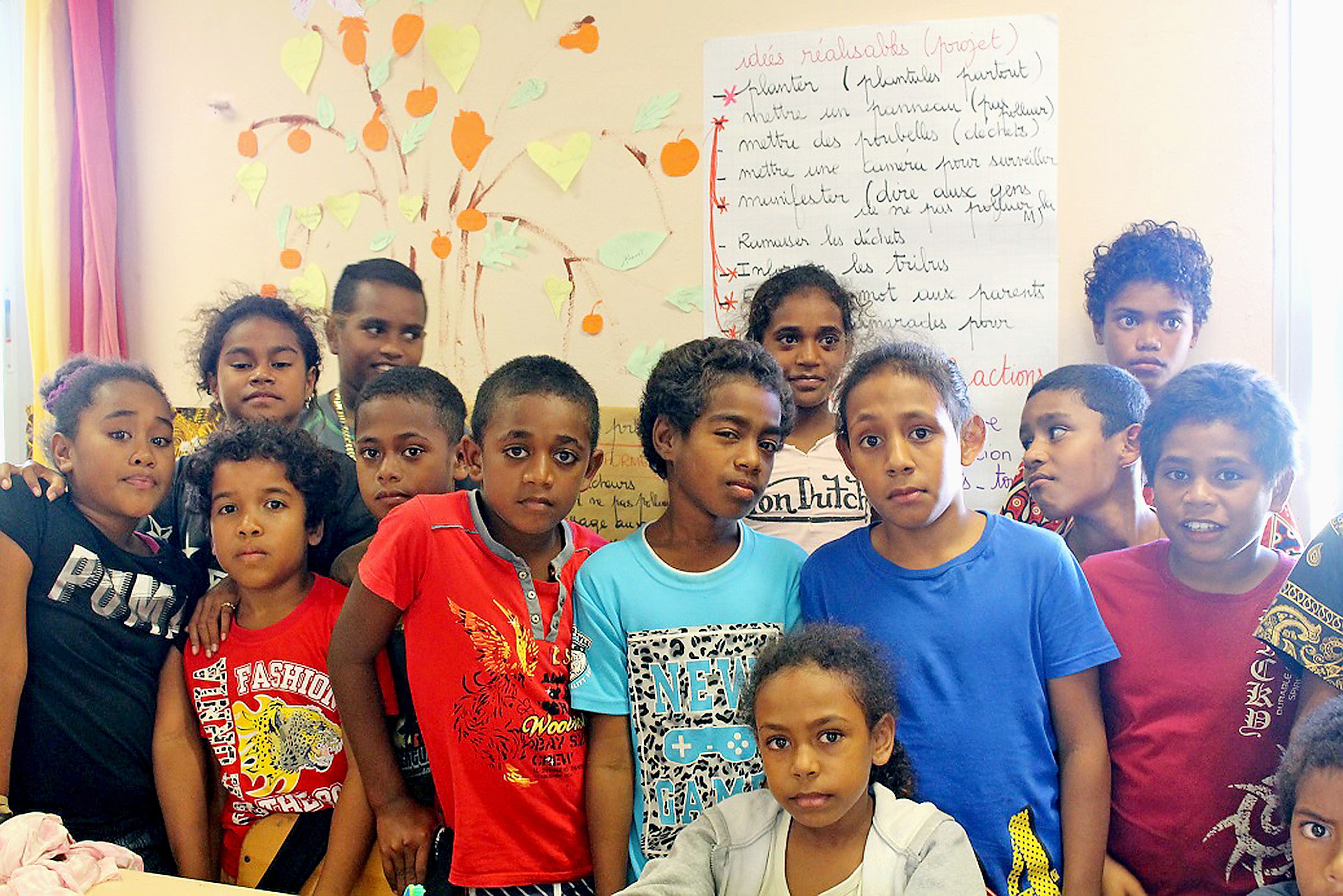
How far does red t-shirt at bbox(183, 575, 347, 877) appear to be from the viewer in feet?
5.50

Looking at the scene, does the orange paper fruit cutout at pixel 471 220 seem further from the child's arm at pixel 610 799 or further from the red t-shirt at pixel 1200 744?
the red t-shirt at pixel 1200 744

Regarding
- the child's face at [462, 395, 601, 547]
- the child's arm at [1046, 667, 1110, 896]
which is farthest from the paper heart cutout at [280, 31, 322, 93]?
the child's arm at [1046, 667, 1110, 896]

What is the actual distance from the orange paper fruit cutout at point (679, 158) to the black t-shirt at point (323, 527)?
114 centimetres

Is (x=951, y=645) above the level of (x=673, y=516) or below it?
below

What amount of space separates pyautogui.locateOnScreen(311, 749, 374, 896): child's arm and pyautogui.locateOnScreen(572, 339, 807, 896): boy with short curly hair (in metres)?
0.39

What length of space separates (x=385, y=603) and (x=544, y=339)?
1.35m

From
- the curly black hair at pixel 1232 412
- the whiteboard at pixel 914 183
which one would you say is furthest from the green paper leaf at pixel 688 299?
the curly black hair at pixel 1232 412

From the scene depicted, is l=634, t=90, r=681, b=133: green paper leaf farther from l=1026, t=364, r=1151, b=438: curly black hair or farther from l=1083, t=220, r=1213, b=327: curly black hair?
l=1026, t=364, r=1151, b=438: curly black hair

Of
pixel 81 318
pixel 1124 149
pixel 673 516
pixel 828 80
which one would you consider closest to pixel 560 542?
pixel 673 516

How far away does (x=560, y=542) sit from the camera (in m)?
1.64

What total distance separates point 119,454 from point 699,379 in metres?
1.04

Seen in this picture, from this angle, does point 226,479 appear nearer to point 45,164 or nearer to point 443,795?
point 443,795

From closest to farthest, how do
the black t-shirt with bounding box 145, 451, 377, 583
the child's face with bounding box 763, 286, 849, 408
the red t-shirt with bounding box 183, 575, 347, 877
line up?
the red t-shirt with bounding box 183, 575, 347, 877, the black t-shirt with bounding box 145, 451, 377, 583, the child's face with bounding box 763, 286, 849, 408

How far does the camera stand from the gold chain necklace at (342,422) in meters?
2.29
